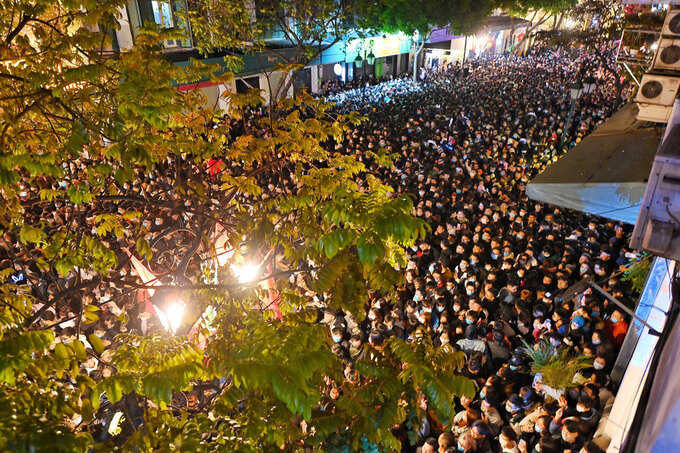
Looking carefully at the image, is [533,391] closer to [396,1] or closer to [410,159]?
[410,159]

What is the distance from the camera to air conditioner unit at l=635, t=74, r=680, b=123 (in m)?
5.56

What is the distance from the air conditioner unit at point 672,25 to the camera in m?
5.41

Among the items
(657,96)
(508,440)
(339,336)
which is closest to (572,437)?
(508,440)

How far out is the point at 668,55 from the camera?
558 centimetres

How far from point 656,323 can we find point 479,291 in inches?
109

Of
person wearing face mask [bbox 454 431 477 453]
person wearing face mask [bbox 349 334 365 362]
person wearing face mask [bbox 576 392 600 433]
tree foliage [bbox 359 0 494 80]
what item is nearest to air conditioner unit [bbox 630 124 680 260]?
person wearing face mask [bbox 576 392 600 433]

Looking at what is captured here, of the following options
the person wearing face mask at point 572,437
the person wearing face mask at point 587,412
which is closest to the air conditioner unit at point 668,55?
the person wearing face mask at point 587,412

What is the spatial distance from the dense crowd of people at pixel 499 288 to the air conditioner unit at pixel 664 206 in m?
1.73

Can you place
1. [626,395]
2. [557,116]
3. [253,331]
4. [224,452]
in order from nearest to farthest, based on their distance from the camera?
[224,452] → [253,331] → [626,395] → [557,116]

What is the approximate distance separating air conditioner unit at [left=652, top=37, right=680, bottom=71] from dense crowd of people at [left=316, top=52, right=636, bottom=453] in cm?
328

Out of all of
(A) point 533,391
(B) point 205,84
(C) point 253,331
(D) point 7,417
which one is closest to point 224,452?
(C) point 253,331

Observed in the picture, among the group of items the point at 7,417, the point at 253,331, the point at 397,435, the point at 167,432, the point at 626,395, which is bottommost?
the point at 397,435

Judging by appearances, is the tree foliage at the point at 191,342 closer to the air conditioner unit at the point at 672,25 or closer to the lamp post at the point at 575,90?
the air conditioner unit at the point at 672,25

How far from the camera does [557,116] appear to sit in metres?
16.5
